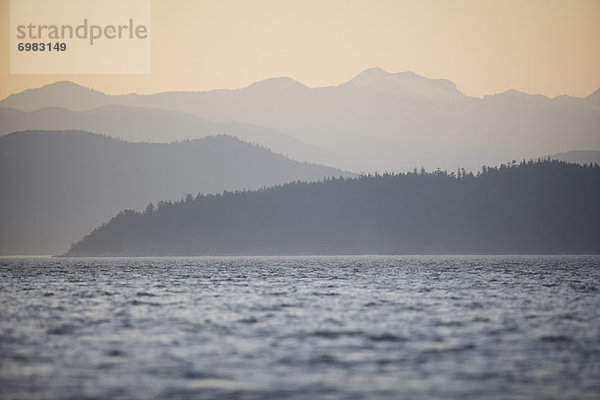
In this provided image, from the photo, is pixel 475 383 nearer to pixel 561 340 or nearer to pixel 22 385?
pixel 561 340

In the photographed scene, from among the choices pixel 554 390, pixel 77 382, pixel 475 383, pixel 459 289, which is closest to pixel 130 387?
pixel 77 382

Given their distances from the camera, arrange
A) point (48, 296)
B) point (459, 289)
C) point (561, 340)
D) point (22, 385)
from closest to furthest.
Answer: point (22, 385)
point (561, 340)
point (48, 296)
point (459, 289)

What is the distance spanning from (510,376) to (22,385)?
19.2 meters

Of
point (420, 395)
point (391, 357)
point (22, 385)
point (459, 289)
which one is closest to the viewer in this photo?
point (420, 395)

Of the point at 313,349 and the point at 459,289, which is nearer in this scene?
the point at 313,349

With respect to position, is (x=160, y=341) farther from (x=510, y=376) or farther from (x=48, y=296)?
(x=48, y=296)

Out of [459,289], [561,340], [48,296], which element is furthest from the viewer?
[459,289]

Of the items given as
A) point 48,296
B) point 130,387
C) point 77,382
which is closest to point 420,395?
point 130,387

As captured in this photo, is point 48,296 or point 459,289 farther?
point 459,289

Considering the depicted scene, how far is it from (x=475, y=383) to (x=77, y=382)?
50.9 ft

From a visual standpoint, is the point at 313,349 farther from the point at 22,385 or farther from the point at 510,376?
the point at 22,385

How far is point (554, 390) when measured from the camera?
3156 centimetres

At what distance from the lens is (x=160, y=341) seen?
45.0 metres

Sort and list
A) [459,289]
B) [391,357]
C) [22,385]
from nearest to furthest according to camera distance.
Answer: [22,385]
[391,357]
[459,289]
